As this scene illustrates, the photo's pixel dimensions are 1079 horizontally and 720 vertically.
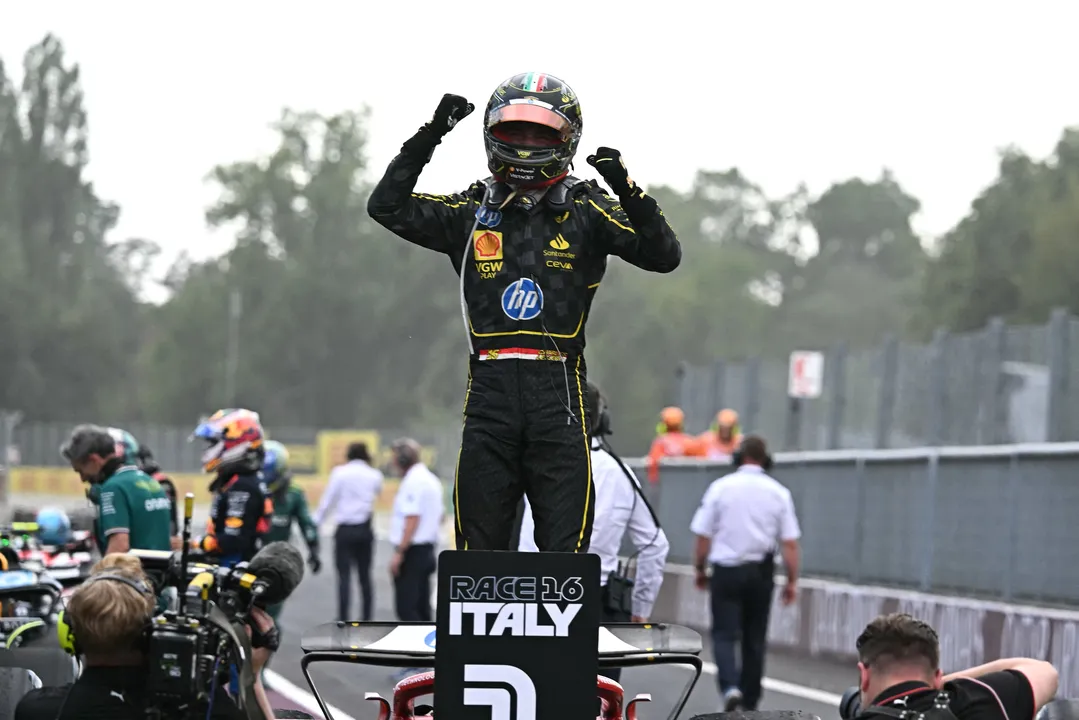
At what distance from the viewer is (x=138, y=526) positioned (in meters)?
9.85

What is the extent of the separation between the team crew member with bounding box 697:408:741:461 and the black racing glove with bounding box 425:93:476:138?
41.6 ft

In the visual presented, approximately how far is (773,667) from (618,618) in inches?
327

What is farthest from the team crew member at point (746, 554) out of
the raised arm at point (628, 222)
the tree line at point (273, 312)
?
the tree line at point (273, 312)

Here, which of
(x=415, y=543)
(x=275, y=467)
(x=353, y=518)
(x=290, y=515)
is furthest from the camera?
(x=353, y=518)

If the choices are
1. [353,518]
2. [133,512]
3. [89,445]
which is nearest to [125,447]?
[89,445]

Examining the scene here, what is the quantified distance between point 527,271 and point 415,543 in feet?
33.8

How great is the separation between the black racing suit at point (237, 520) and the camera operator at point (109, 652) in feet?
17.0

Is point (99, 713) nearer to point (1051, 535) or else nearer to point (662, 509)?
point (1051, 535)

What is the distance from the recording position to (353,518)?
17938 millimetres

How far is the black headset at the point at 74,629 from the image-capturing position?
5465 mm

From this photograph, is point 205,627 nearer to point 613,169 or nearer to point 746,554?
point 613,169

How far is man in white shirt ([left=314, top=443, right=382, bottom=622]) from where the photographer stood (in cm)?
1792

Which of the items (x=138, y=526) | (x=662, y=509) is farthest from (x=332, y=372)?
(x=138, y=526)

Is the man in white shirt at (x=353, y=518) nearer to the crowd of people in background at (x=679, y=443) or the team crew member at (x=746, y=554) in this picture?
the crowd of people in background at (x=679, y=443)
